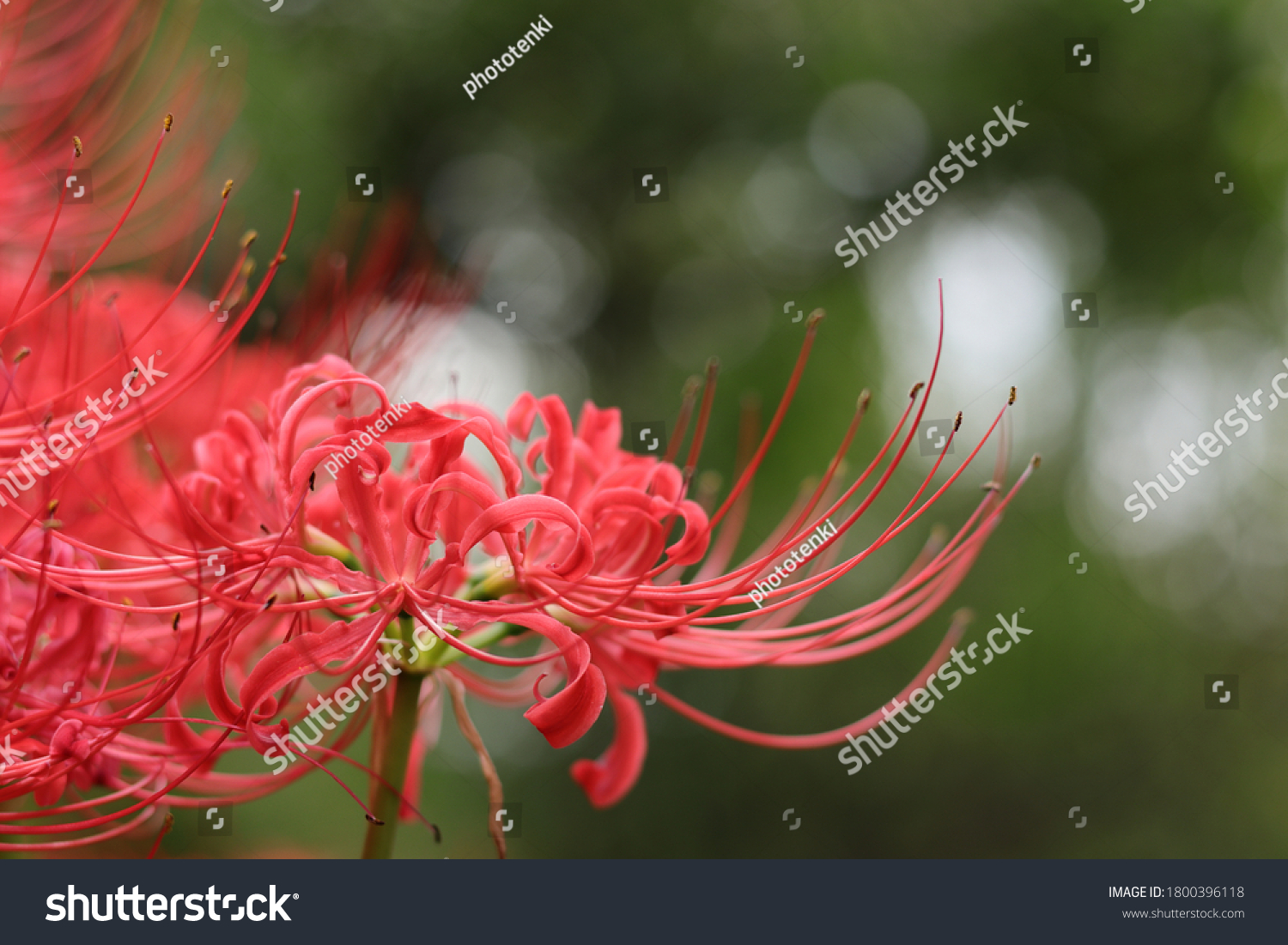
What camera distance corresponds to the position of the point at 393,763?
1.00 meters

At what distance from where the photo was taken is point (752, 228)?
19.3ft

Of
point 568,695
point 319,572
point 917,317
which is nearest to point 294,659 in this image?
point 319,572

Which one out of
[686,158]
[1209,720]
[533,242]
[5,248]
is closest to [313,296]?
[5,248]

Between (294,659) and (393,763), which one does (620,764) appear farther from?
(294,659)

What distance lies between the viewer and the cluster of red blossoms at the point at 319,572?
0.93 meters

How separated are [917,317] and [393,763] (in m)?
5.08

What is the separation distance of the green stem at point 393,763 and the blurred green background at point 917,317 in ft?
12.8

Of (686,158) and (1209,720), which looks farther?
(686,158)

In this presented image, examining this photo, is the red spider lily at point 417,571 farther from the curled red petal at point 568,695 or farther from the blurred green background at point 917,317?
the blurred green background at point 917,317

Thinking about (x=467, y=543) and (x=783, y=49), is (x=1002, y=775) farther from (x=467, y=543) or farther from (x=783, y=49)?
(x=467, y=543)

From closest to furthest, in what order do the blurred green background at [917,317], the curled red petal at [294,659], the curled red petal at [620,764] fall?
the curled red petal at [294,659], the curled red petal at [620,764], the blurred green background at [917,317]

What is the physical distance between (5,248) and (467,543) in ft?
3.40

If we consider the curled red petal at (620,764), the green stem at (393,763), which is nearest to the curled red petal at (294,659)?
the green stem at (393,763)

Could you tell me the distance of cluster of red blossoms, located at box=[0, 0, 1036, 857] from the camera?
0.93 metres
